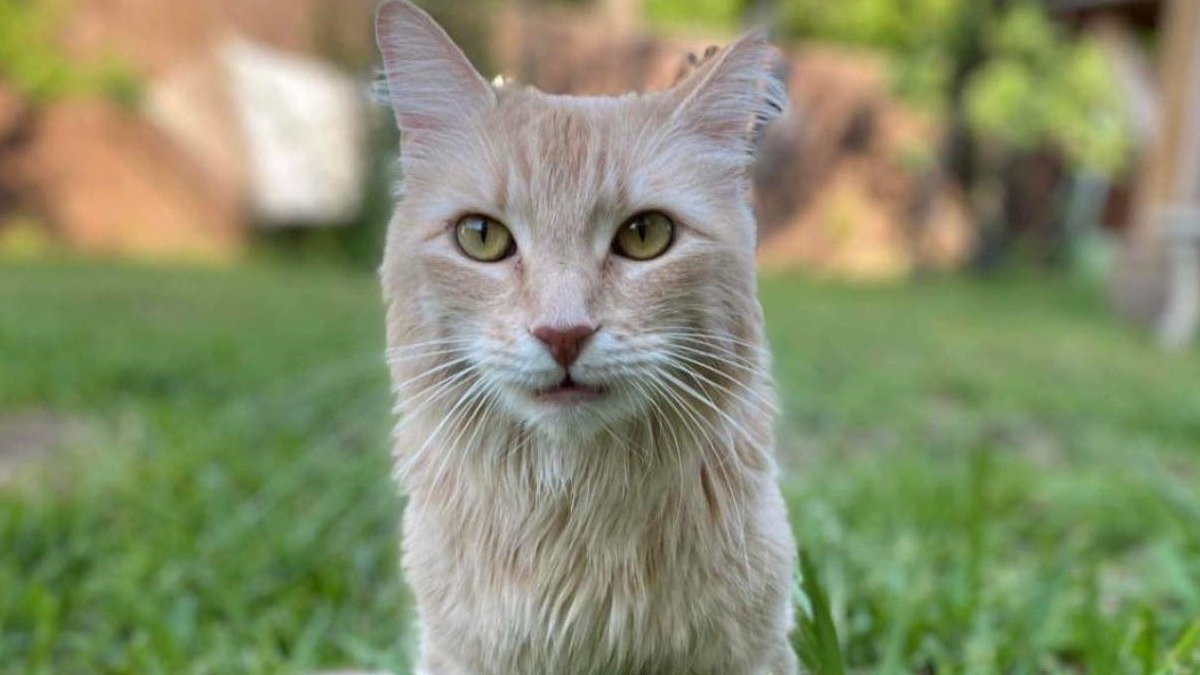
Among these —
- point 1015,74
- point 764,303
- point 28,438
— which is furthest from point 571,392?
point 1015,74

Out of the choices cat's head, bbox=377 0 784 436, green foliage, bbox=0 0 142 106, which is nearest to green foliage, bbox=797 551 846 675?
cat's head, bbox=377 0 784 436

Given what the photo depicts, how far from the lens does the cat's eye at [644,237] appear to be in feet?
3.45

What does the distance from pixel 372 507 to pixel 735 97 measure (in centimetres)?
175

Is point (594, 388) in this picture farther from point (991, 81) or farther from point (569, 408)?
point (991, 81)

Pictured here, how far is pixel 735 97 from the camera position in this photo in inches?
42.7

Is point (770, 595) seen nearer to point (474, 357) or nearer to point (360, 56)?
point (474, 357)

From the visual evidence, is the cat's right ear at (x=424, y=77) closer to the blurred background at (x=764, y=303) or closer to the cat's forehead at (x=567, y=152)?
the cat's forehead at (x=567, y=152)

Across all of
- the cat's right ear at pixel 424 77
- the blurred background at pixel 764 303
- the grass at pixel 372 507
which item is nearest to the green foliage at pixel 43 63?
the blurred background at pixel 764 303

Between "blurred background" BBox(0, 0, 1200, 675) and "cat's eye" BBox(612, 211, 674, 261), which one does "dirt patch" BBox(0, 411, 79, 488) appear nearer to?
"blurred background" BBox(0, 0, 1200, 675)

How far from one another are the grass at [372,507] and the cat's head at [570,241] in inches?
17.9

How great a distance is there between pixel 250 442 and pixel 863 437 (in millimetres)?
2084

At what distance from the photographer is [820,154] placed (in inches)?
469

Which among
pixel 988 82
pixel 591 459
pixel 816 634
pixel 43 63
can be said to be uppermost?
pixel 988 82

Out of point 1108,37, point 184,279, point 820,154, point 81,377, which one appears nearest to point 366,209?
point 184,279
